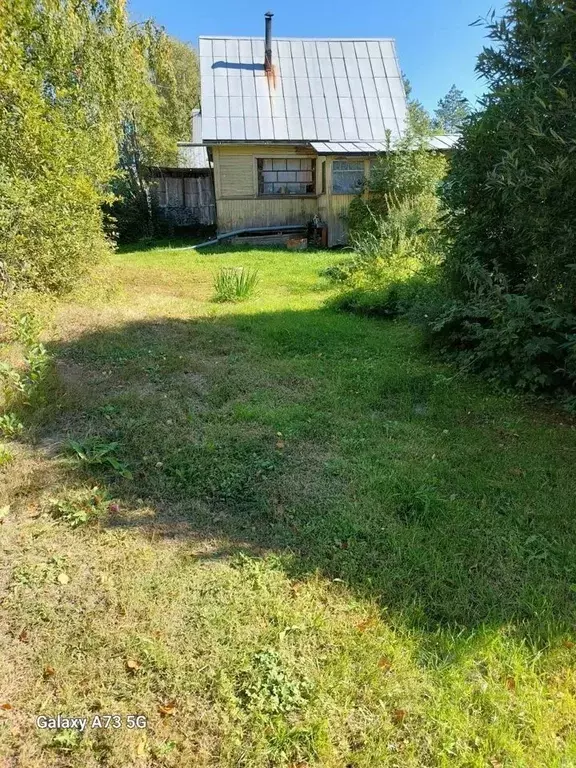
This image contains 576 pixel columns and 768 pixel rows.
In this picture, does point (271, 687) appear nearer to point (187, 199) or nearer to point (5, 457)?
point (5, 457)

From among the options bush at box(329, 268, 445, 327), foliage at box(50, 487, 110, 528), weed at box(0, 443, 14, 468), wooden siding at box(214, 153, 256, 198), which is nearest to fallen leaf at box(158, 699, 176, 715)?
foliage at box(50, 487, 110, 528)

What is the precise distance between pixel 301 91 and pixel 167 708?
15.6 m

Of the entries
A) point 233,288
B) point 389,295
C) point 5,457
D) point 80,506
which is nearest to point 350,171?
point 233,288

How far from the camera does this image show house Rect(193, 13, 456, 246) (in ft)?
41.6

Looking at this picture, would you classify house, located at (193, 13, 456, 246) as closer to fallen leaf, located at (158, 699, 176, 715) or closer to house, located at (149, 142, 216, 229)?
house, located at (149, 142, 216, 229)

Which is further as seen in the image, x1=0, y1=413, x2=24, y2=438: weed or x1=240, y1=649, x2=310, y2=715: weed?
x1=0, y1=413, x2=24, y2=438: weed

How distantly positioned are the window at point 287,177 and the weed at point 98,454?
1191 cm

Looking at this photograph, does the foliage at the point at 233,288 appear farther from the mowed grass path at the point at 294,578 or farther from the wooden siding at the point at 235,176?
the wooden siding at the point at 235,176

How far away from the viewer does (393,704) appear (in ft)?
5.34

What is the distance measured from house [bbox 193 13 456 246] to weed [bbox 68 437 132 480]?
10.5 meters

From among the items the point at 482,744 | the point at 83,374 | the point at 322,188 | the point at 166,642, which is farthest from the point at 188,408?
the point at 322,188

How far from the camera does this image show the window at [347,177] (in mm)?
12180

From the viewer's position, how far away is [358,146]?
12242 millimetres

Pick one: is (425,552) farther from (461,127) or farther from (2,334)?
(2,334)
